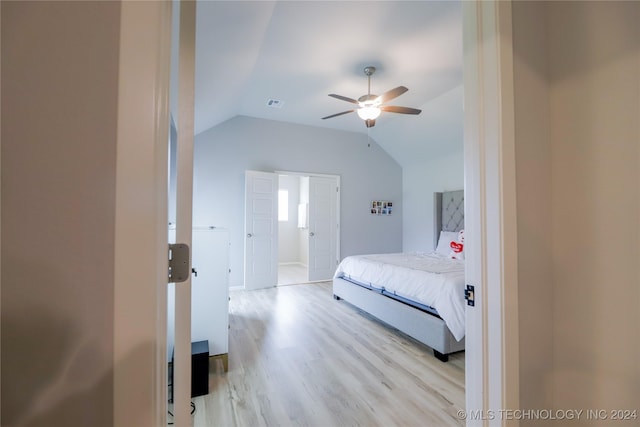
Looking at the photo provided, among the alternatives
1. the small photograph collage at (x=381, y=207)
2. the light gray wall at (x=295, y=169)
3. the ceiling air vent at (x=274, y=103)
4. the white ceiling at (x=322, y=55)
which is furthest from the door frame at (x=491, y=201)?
A: the small photograph collage at (x=381, y=207)

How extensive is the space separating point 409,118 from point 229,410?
4.85 metres

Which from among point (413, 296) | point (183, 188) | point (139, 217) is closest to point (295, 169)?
point (413, 296)

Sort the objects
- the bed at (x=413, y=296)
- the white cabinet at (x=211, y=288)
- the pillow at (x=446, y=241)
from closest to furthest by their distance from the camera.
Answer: the white cabinet at (x=211, y=288) < the bed at (x=413, y=296) < the pillow at (x=446, y=241)

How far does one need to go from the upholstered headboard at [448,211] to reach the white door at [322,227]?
203 centimetres

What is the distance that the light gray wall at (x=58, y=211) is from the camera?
0.45 m

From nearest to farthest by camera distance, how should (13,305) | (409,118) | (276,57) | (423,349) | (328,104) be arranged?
(13,305), (423,349), (276,57), (328,104), (409,118)

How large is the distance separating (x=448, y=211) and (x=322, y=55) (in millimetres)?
3781

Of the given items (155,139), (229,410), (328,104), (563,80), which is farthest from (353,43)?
(229,410)

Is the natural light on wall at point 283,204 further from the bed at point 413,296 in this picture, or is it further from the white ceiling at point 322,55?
the bed at point 413,296

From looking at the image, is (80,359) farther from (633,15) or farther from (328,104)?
(328,104)

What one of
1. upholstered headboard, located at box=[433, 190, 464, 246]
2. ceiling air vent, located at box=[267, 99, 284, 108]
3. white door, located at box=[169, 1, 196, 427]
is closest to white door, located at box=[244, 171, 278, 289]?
ceiling air vent, located at box=[267, 99, 284, 108]

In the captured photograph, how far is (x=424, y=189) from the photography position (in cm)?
576

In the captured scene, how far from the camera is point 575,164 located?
3.00 ft

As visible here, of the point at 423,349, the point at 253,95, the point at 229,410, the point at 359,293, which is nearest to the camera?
the point at 229,410
